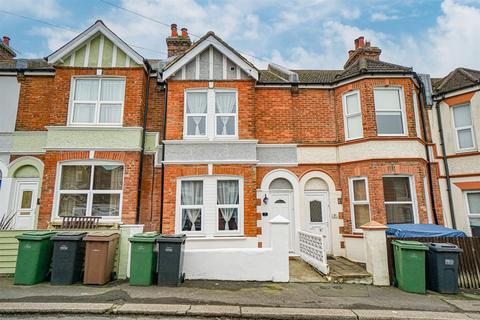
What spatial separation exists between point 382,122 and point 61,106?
454 inches

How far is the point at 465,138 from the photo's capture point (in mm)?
10609

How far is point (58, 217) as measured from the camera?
9336 millimetres

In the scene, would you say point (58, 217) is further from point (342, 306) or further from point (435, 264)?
point (435, 264)

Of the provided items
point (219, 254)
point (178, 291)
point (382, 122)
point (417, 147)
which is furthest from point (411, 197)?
point (178, 291)

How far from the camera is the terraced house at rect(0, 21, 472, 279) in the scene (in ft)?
31.3

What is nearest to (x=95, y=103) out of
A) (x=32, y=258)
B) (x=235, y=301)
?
(x=32, y=258)

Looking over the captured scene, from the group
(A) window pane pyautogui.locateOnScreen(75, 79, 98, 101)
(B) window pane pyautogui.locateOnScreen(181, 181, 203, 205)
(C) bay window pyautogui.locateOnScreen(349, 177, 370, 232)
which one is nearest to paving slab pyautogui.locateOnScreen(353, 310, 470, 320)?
(C) bay window pyautogui.locateOnScreen(349, 177, 370, 232)

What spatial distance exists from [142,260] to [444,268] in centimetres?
734

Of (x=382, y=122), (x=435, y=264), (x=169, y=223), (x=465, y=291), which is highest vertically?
(x=382, y=122)

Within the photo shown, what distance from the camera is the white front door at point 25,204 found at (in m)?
9.85

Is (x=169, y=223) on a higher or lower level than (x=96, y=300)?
higher

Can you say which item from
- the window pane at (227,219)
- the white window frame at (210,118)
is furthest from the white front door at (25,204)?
the window pane at (227,219)

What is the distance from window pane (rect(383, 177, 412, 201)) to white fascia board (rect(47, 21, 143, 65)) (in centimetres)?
989

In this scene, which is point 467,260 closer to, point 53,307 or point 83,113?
point 53,307
